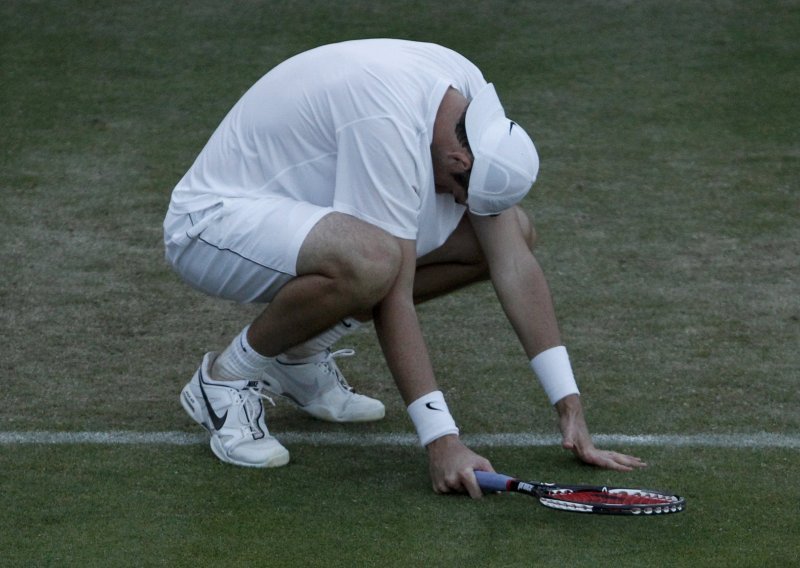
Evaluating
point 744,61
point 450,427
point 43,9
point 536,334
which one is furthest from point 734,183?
point 43,9

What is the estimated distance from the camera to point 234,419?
11.6 ft

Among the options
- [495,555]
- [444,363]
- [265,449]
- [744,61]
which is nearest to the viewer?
[495,555]

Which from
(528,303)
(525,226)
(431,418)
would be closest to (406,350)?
(431,418)

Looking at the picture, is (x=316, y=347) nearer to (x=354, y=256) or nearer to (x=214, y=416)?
(x=214, y=416)

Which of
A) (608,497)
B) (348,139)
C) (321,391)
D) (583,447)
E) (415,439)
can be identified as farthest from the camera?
(321,391)

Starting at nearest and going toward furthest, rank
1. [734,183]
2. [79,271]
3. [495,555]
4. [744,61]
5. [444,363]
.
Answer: [495,555] < [444,363] < [79,271] < [734,183] < [744,61]

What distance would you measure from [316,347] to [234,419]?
374mm

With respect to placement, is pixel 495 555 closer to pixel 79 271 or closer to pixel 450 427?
pixel 450 427

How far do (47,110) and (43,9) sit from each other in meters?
1.66

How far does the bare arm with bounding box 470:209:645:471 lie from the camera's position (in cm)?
346

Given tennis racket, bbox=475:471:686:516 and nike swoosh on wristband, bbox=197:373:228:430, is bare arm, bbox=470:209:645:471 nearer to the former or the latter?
tennis racket, bbox=475:471:686:516

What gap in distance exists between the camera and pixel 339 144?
3314 mm

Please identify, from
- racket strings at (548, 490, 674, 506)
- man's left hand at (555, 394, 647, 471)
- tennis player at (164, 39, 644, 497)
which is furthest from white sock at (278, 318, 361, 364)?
racket strings at (548, 490, 674, 506)

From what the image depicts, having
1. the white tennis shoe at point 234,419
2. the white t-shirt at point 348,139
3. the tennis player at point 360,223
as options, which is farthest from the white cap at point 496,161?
the white tennis shoe at point 234,419
